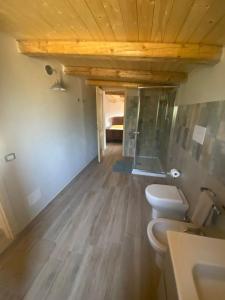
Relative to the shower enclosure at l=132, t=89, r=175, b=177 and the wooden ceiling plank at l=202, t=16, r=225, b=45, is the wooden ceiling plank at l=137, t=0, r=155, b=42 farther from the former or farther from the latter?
the shower enclosure at l=132, t=89, r=175, b=177

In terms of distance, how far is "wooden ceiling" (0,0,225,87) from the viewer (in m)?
0.99

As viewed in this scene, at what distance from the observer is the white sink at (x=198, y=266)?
0.70 meters

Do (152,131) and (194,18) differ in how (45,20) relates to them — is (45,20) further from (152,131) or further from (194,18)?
(152,131)

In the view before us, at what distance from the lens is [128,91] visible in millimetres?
4383

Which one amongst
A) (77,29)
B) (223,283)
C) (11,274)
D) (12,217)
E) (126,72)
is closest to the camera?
(223,283)

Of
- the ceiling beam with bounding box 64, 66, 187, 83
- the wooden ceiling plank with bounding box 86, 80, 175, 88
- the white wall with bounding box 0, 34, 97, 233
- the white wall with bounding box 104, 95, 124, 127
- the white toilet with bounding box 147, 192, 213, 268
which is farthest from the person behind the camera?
the white wall with bounding box 104, 95, 124, 127

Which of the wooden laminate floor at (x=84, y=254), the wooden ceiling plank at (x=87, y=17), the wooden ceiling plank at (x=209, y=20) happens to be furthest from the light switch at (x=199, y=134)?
the wooden ceiling plank at (x=87, y=17)

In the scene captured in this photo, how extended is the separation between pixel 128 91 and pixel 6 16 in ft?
11.4

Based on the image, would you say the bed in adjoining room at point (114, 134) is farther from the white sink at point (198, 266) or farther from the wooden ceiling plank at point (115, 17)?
the white sink at point (198, 266)

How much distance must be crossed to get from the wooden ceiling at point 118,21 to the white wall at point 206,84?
148mm

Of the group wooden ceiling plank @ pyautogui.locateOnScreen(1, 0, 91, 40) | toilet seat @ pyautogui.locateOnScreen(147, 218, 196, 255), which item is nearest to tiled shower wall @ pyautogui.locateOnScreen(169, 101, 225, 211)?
toilet seat @ pyautogui.locateOnScreen(147, 218, 196, 255)

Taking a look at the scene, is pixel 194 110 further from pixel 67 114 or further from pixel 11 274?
pixel 11 274

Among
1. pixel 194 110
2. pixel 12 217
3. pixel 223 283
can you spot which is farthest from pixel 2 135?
pixel 194 110

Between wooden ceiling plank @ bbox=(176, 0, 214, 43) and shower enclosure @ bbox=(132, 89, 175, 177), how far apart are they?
7.35 feet
